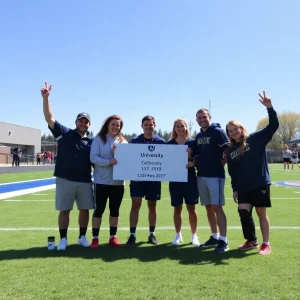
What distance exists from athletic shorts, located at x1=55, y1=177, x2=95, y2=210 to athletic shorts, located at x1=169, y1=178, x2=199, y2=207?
126 centimetres

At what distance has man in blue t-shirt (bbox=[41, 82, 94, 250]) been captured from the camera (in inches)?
199

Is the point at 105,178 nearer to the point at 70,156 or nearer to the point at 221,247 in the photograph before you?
the point at 70,156

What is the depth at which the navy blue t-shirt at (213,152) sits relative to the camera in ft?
16.7

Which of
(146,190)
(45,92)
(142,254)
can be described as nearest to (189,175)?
(146,190)

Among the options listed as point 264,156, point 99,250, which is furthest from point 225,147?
point 99,250

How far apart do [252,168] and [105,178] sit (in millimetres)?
2139

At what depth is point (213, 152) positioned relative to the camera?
5.08 metres

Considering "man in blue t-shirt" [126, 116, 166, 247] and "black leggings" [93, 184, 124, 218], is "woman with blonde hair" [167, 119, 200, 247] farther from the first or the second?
"black leggings" [93, 184, 124, 218]

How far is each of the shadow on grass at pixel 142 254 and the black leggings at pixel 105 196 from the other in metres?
0.53

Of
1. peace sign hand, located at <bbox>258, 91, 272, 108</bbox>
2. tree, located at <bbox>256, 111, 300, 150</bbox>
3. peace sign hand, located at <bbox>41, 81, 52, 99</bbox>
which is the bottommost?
peace sign hand, located at <bbox>258, 91, 272, 108</bbox>

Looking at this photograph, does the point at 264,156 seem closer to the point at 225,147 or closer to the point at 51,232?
the point at 225,147

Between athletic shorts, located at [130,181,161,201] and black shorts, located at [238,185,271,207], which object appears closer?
black shorts, located at [238,185,271,207]

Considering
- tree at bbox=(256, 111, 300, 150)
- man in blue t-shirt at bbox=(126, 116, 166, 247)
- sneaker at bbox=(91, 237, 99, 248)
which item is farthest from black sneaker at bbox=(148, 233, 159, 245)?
tree at bbox=(256, 111, 300, 150)

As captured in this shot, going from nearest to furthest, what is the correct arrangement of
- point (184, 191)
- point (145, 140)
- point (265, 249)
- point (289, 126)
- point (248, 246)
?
1. point (265, 249)
2. point (248, 246)
3. point (184, 191)
4. point (145, 140)
5. point (289, 126)
